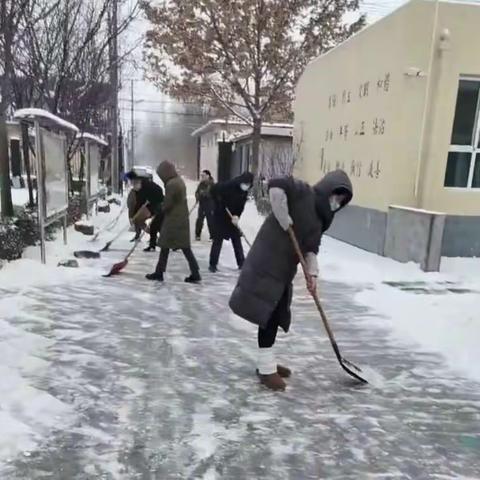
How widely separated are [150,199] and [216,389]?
20.0 ft

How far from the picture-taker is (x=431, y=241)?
7691 mm

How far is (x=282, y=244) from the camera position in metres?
3.73

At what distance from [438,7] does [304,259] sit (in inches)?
254

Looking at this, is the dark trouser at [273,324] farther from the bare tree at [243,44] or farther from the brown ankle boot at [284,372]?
the bare tree at [243,44]

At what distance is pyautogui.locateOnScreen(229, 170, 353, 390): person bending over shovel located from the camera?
3.69m

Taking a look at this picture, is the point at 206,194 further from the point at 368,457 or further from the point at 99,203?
the point at 368,457

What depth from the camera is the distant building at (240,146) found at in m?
21.2

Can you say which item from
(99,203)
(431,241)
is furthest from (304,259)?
(99,203)

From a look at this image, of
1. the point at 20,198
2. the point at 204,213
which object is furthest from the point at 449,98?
the point at 20,198

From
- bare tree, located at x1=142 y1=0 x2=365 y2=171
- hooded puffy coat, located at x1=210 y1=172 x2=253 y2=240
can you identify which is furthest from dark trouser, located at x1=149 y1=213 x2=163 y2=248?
bare tree, located at x1=142 y1=0 x2=365 y2=171

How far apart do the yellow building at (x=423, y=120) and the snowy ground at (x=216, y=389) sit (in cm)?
267

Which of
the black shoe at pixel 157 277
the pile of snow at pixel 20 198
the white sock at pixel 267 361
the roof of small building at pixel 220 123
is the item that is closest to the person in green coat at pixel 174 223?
the black shoe at pixel 157 277

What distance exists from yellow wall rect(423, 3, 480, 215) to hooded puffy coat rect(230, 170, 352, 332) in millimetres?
5559

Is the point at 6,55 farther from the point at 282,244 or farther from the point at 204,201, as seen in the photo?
the point at 282,244
